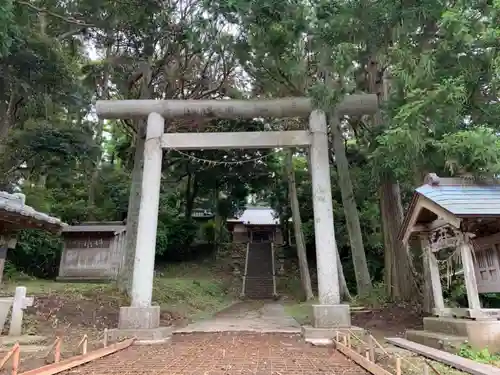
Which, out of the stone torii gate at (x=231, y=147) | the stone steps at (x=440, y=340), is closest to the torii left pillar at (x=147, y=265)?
the stone torii gate at (x=231, y=147)

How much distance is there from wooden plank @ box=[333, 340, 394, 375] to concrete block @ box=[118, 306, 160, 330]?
3.70 metres

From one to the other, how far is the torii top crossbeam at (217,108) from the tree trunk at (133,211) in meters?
2.69

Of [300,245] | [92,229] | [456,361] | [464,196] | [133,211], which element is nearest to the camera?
[456,361]

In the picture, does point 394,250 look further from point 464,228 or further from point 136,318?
point 136,318

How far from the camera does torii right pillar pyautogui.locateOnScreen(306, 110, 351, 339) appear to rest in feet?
24.7

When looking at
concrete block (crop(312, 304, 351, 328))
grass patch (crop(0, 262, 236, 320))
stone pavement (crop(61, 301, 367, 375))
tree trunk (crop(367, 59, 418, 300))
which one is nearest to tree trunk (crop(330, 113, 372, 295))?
tree trunk (crop(367, 59, 418, 300))

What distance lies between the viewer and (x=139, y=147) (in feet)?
41.1

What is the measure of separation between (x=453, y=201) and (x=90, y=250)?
581 inches

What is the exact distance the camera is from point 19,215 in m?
6.63

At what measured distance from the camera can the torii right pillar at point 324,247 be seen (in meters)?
7.54

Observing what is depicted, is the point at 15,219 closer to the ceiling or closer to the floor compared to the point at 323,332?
closer to the ceiling

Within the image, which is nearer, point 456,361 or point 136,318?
point 456,361

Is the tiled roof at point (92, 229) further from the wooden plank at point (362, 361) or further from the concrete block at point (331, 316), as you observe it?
the wooden plank at point (362, 361)

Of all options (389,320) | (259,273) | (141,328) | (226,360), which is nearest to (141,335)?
(141,328)
